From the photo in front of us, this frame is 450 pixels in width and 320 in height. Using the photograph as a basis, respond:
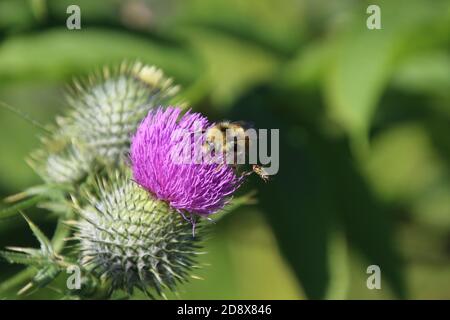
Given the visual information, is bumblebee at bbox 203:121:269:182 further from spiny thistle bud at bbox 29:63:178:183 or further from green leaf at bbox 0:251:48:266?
green leaf at bbox 0:251:48:266

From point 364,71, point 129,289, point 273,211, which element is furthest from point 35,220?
point 364,71

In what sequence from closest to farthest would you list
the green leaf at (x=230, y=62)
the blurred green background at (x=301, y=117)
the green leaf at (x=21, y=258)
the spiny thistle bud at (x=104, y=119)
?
the green leaf at (x=21, y=258)
the spiny thistle bud at (x=104, y=119)
the blurred green background at (x=301, y=117)
the green leaf at (x=230, y=62)

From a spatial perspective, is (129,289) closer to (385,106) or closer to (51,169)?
(51,169)

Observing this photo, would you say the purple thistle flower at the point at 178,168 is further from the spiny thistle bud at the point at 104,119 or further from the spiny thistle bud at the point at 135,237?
the spiny thistle bud at the point at 104,119

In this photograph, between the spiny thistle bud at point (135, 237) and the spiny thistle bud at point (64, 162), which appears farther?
the spiny thistle bud at point (64, 162)

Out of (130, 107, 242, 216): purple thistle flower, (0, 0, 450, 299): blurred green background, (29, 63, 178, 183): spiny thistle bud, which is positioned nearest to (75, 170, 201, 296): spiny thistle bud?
(130, 107, 242, 216): purple thistle flower

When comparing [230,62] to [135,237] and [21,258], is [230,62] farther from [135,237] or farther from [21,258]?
[21,258]

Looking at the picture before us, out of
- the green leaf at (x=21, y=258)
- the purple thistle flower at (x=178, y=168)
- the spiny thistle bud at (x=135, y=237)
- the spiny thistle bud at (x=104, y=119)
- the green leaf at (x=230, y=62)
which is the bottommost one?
the green leaf at (x=21, y=258)

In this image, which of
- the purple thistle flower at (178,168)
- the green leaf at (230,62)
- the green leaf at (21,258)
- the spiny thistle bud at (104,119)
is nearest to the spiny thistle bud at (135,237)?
A: the purple thistle flower at (178,168)
